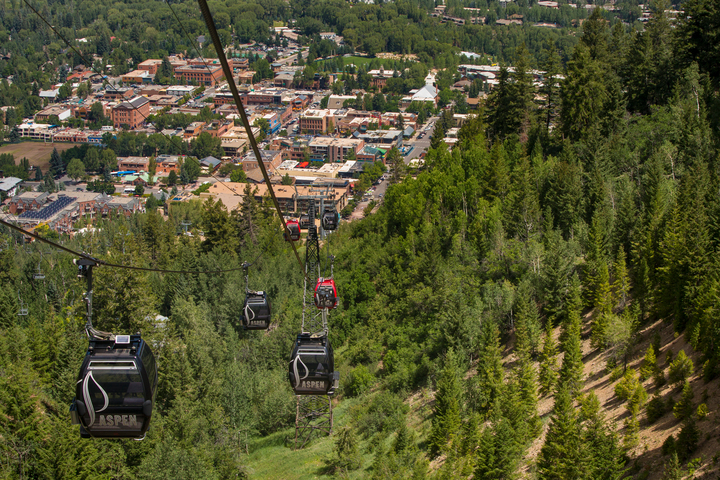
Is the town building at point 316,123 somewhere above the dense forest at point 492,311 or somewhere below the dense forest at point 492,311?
below

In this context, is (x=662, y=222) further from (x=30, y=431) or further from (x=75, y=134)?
(x=75, y=134)

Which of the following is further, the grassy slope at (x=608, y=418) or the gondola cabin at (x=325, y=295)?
the gondola cabin at (x=325, y=295)

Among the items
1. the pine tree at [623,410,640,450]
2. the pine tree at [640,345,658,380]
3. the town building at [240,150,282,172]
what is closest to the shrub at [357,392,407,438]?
the pine tree at [640,345,658,380]

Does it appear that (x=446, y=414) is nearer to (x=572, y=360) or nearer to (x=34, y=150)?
(x=572, y=360)

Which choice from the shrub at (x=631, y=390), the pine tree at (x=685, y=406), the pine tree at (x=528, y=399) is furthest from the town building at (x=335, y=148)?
the pine tree at (x=685, y=406)

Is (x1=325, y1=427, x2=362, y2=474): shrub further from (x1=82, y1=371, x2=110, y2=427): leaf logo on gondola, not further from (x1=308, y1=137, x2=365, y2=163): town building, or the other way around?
(x1=308, y1=137, x2=365, y2=163): town building

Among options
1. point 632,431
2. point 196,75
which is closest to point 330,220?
point 632,431

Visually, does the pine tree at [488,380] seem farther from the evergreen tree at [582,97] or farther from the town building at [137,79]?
the town building at [137,79]
